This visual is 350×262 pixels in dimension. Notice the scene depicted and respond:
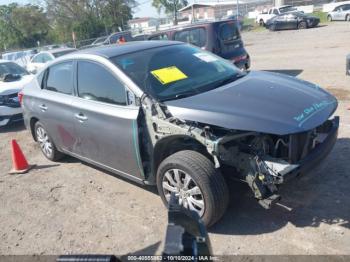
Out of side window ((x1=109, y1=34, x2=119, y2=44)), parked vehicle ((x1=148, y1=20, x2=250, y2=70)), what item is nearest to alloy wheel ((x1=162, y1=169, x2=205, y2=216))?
parked vehicle ((x1=148, y1=20, x2=250, y2=70))

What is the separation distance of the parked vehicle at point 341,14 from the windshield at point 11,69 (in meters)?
27.7

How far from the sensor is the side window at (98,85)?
4.37 meters

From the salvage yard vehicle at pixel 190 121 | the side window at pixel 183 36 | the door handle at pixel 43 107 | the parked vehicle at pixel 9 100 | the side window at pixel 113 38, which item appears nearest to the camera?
the salvage yard vehicle at pixel 190 121

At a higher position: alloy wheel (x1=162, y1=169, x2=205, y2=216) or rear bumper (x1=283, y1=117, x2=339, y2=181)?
rear bumper (x1=283, y1=117, x2=339, y2=181)

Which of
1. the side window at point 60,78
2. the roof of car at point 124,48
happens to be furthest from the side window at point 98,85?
the side window at point 60,78

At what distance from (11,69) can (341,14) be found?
2861 cm

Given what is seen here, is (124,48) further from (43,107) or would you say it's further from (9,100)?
(9,100)

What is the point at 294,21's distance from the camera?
97.5 feet

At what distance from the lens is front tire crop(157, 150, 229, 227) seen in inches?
143

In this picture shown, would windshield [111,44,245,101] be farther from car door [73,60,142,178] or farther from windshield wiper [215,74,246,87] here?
car door [73,60,142,178]

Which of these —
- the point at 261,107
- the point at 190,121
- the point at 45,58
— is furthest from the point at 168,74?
the point at 45,58

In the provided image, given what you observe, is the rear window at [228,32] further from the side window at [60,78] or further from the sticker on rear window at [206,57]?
the side window at [60,78]

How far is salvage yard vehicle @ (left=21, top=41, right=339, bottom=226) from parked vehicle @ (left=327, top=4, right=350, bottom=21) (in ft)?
98.1

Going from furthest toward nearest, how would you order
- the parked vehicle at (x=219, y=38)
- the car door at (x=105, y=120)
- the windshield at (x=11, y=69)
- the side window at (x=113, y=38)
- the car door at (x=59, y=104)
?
the side window at (x=113, y=38) → the parked vehicle at (x=219, y=38) → the windshield at (x=11, y=69) → the car door at (x=59, y=104) → the car door at (x=105, y=120)
